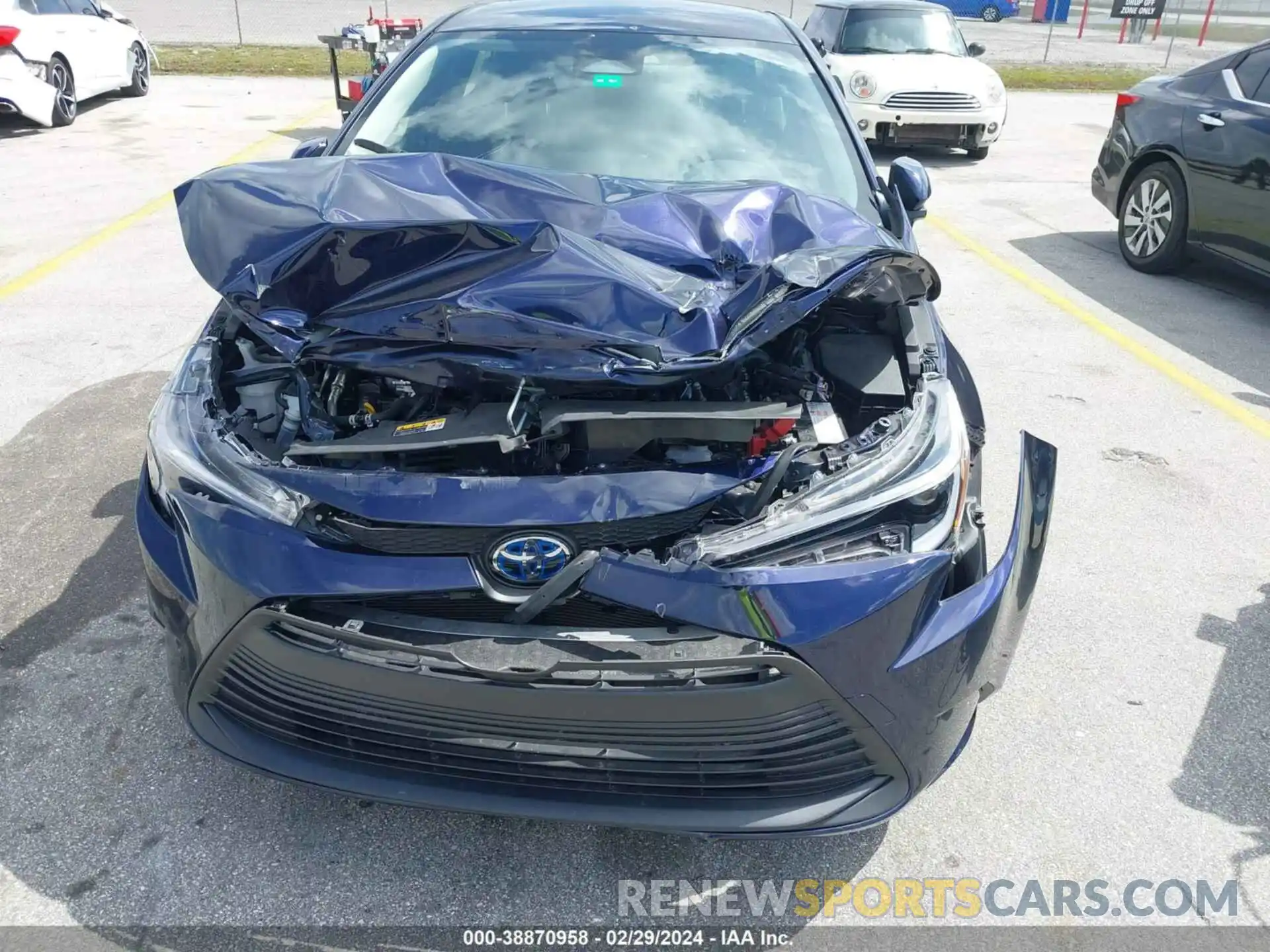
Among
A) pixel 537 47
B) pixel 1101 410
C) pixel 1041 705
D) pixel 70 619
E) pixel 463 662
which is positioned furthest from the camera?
pixel 1101 410

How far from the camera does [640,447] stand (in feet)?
7.45

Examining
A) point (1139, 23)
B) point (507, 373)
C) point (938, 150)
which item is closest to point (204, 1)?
point (938, 150)

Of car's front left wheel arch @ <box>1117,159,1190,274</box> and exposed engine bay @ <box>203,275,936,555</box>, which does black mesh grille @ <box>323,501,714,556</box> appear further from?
car's front left wheel arch @ <box>1117,159,1190,274</box>

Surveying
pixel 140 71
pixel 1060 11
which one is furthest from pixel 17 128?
pixel 1060 11

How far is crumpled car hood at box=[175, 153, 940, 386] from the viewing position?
7.56 ft

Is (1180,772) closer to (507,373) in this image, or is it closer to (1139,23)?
(507,373)

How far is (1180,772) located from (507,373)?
205 cm

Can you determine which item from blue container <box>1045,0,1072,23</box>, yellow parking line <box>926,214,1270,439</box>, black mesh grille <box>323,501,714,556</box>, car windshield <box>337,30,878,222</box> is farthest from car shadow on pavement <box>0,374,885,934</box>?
blue container <box>1045,0,1072,23</box>

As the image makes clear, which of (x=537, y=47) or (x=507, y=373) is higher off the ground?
(x=537, y=47)

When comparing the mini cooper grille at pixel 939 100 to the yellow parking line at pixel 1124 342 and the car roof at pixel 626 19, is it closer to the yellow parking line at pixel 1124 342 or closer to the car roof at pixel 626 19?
the yellow parking line at pixel 1124 342

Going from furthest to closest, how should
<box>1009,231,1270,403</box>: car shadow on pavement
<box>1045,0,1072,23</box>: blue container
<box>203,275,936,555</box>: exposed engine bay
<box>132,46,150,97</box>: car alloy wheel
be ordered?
<box>1045,0,1072,23</box>: blue container
<box>132,46,150,97</box>: car alloy wheel
<box>1009,231,1270,403</box>: car shadow on pavement
<box>203,275,936,555</box>: exposed engine bay

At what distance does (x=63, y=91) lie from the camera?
427 inches

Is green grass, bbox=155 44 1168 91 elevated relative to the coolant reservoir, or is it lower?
lower

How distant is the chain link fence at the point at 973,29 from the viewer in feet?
67.7
